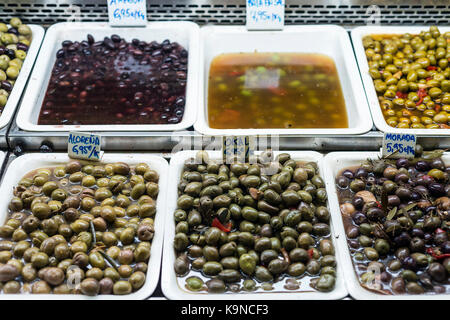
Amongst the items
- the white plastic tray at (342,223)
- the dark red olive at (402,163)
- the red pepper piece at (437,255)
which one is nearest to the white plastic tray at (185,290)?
the white plastic tray at (342,223)

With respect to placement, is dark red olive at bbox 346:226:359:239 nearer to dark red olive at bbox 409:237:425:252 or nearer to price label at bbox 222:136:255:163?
dark red olive at bbox 409:237:425:252

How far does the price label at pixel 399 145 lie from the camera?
86.9 inches

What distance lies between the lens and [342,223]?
6.45 ft

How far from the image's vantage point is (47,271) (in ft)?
5.69

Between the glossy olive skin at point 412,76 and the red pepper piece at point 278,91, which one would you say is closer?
the glossy olive skin at point 412,76

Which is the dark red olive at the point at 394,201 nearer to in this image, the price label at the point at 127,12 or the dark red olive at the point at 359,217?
the dark red olive at the point at 359,217

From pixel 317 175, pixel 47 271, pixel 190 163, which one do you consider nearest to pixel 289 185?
pixel 317 175

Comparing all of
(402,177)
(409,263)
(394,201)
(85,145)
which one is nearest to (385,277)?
(409,263)

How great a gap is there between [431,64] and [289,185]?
1.33m

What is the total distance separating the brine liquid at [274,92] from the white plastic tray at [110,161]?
1.47ft

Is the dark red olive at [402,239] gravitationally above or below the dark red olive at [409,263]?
above

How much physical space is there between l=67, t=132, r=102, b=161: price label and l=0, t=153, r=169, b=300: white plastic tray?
2.0 inches
